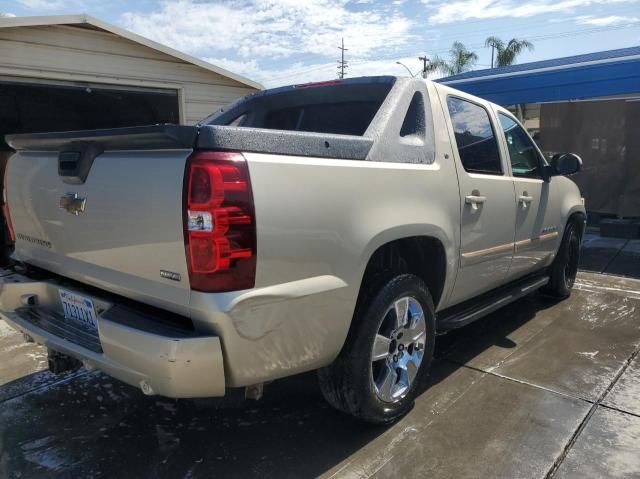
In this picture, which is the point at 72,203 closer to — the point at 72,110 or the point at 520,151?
the point at 520,151

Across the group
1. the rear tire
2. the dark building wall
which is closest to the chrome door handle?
the rear tire

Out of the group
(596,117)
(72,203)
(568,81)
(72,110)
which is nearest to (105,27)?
(72,203)

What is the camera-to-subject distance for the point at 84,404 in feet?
10.7

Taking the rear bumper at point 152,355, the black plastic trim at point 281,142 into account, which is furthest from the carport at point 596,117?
the rear bumper at point 152,355

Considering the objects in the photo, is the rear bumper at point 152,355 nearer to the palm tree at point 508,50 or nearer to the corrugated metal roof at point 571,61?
the corrugated metal roof at point 571,61

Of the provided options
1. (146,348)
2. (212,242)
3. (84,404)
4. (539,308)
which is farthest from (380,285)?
(539,308)

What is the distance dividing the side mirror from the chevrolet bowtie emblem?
3892 millimetres

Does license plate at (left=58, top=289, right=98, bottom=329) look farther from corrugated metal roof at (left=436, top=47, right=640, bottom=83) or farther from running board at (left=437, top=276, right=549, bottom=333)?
corrugated metal roof at (left=436, top=47, right=640, bottom=83)

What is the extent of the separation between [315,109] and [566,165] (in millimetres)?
2392

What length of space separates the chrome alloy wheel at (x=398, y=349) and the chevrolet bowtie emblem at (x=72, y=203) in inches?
64.4

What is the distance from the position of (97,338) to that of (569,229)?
182 inches

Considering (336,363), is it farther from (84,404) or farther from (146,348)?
A: (84,404)

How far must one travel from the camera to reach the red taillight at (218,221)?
198 centimetres

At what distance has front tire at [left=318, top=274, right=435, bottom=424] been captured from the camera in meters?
2.62
